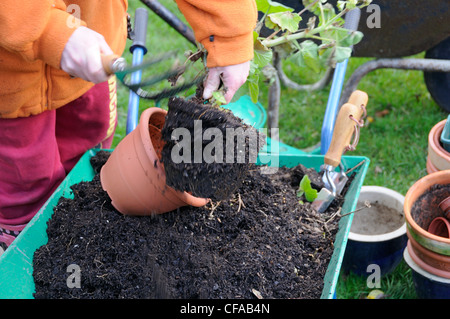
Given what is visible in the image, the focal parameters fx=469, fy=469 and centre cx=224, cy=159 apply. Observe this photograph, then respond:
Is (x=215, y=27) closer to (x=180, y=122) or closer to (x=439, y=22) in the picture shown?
(x=180, y=122)

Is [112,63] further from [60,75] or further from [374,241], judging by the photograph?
[374,241]

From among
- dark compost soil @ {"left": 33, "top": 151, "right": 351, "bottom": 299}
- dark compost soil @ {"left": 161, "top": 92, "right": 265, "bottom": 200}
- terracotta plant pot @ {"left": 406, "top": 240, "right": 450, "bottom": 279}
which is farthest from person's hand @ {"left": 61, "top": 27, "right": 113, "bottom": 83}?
terracotta plant pot @ {"left": 406, "top": 240, "right": 450, "bottom": 279}

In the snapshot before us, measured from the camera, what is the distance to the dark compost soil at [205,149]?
1.18m

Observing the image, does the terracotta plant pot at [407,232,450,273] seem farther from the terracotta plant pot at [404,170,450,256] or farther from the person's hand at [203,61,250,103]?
the person's hand at [203,61,250,103]

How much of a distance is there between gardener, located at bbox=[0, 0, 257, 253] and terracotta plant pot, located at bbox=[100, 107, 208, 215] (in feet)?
0.64

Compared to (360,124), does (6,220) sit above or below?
below

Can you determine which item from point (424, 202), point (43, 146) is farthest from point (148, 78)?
point (424, 202)

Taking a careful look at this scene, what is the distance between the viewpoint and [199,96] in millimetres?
1346

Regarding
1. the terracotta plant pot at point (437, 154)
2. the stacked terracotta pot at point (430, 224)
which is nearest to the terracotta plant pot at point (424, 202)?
the stacked terracotta pot at point (430, 224)

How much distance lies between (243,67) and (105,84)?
74cm

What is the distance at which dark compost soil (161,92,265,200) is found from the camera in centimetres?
118

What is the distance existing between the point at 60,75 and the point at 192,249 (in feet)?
2.23

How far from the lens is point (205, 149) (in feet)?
3.90
